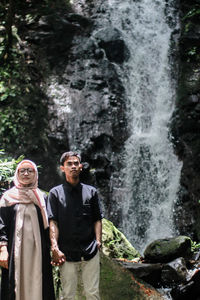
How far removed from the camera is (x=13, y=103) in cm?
1015

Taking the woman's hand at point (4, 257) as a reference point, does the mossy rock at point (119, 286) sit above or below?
below

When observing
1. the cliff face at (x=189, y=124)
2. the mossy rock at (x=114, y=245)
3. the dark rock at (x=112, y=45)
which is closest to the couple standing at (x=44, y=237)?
the mossy rock at (x=114, y=245)

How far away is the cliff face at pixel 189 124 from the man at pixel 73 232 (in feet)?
21.0

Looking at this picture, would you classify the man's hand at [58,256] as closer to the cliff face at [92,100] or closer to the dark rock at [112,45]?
the cliff face at [92,100]

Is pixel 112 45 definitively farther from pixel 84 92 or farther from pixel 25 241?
pixel 25 241

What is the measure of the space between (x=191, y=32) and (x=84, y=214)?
1092 centimetres

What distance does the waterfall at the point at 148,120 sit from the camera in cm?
970

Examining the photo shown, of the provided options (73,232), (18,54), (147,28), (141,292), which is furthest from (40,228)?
(147,28)

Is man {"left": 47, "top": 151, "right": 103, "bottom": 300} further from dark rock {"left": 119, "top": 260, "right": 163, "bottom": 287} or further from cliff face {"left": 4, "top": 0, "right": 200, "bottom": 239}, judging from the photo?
cliff face {"left": 4, "top": 0, "right": 200, "bottom": 239}

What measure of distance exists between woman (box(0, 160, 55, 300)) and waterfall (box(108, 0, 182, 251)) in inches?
257

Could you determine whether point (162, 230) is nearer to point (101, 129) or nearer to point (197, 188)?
point (197, 188)

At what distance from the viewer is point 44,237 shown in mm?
3227

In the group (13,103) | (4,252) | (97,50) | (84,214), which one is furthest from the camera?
(97,50)

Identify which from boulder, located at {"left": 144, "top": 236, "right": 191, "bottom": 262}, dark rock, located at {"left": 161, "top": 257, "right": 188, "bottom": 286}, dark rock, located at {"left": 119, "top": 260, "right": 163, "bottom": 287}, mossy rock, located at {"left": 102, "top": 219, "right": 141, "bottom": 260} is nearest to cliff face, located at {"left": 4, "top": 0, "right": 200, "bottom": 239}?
boulder, located at {"left": 144, "top": 236, "right": 191, "bottom": 262}
